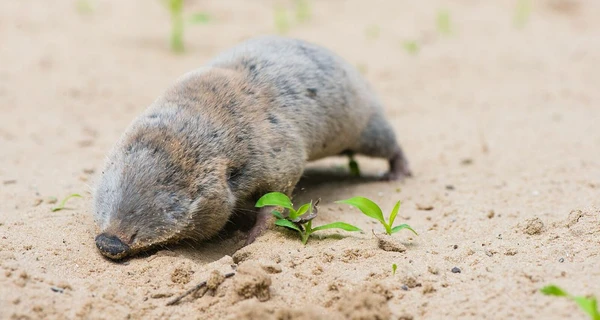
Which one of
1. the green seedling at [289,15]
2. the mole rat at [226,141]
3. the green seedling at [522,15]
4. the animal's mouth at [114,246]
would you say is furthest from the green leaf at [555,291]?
the green seedling at [522,15]

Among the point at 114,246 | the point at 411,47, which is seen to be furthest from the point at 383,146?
the point at 411,47

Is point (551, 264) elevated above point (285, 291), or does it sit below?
above

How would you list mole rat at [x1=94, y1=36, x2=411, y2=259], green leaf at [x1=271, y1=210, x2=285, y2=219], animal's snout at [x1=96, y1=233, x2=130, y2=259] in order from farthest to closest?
1. green leaf at [x1=271, y1=210, x2=285, y2=219]
2. mole rat at [x1=94, y1=36, x2=411, y2=259]
3. animal's snout at [x1=96, y1=233, x2=130, y2=259]

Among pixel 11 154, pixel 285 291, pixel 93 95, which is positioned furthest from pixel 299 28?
pixel 285 291

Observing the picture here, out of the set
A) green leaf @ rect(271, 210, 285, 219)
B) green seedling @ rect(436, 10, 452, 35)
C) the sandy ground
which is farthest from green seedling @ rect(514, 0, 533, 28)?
green leaf @ rect(271, 210, 285, 219)

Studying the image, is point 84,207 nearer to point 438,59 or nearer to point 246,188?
point 246,188

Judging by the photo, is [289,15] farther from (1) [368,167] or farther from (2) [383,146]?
(2) [383,146]

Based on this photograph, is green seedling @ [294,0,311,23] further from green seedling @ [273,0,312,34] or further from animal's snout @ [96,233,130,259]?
animal's snout @ [96,233,130,259]
